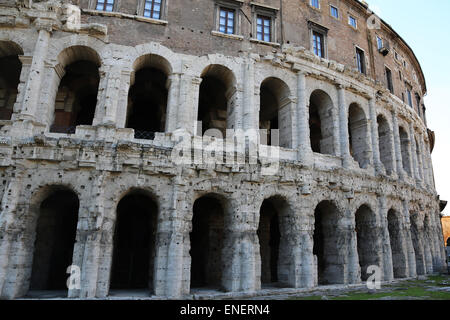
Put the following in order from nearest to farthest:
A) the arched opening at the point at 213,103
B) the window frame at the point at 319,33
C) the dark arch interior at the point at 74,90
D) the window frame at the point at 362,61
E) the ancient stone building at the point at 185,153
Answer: the ancient stone building at the point at 185,153 < the dark arch interior at the point at 74,90 < the arched opening at the point at 213,103 < the window frame at the point at 319,33 < the window frame at the point at 362,61

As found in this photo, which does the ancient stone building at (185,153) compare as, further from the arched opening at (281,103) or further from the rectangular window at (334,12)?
the rectangular window at (334,12)

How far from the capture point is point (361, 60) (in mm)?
15797

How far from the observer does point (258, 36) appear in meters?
12.6

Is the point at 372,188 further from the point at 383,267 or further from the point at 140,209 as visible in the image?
the point at 140,209

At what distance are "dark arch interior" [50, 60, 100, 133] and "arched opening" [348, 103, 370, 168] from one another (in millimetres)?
11472

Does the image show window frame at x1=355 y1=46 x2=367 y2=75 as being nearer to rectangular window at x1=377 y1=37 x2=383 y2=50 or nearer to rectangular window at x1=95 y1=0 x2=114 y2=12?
rectangular window at x1=377 y1=37 x2=383 y2=50

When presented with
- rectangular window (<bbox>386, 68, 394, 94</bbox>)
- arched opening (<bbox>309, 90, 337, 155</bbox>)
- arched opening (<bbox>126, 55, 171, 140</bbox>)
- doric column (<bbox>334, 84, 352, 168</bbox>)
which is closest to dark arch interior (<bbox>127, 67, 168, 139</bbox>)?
arched opening (<bbox>126, 55, 171, 140</bbox>)

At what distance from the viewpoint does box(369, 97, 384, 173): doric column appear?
14.0 metres

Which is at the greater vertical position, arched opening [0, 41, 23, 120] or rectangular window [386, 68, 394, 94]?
rectangular window [386, 68, 394, 94]

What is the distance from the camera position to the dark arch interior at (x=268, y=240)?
13.0 m

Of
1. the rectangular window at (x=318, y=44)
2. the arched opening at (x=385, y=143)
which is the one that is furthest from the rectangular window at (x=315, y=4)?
the arched opening at (x=385, y=143)

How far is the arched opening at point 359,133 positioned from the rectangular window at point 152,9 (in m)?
9.39

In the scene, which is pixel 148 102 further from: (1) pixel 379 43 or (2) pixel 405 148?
(2) pixel 405 148

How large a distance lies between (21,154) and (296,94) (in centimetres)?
964
